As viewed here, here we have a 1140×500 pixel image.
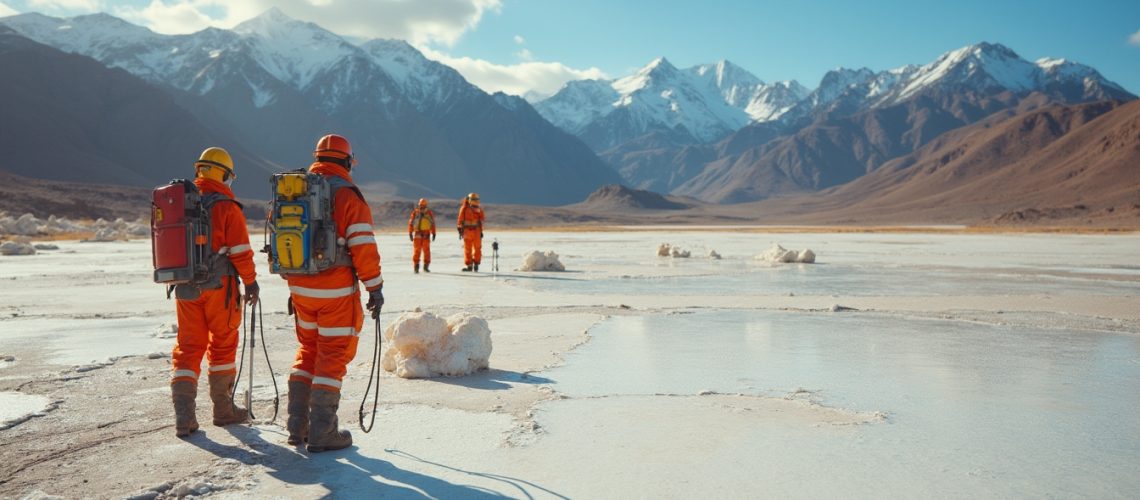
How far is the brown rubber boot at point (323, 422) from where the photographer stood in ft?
14.4

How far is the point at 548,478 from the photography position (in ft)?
13.0

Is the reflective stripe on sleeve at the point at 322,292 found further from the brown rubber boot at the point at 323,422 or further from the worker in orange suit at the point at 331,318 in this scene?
the brown rubber boot at the point at 323,422

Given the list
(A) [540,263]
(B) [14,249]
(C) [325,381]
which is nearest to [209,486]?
(C) [325,381]

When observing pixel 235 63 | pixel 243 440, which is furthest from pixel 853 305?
pixel 235 63

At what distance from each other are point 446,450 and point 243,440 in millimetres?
1238

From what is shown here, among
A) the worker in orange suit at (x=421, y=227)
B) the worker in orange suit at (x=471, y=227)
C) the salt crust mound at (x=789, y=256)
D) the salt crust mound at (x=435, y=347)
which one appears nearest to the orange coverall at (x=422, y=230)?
the worker in orange suit at (x=421, y=227)

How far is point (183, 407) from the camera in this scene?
4711 millimetres

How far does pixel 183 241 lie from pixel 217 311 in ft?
1.56

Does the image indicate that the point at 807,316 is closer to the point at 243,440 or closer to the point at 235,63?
the point at 243,440

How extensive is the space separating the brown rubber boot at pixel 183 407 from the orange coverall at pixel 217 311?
9 cm

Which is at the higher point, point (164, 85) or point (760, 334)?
point (164, 85)

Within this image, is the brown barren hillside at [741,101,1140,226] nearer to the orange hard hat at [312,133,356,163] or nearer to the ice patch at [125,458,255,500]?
the orange hard hat at [312,133,356,163]

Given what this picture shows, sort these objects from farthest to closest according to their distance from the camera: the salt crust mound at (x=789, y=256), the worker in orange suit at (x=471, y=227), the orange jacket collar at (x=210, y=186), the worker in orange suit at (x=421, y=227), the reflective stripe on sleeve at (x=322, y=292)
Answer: the salt crust mound at (x=789, y=256)
the worker in orange suit at (x=471, y=227)
the worker in orange suit at (x=421, y=227)
the orange jacket collar at (x=210, y=186)
the reflective stripe on sleeve at (x=322, y=292)

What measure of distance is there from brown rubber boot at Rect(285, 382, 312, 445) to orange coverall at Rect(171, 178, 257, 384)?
0.72 meters
